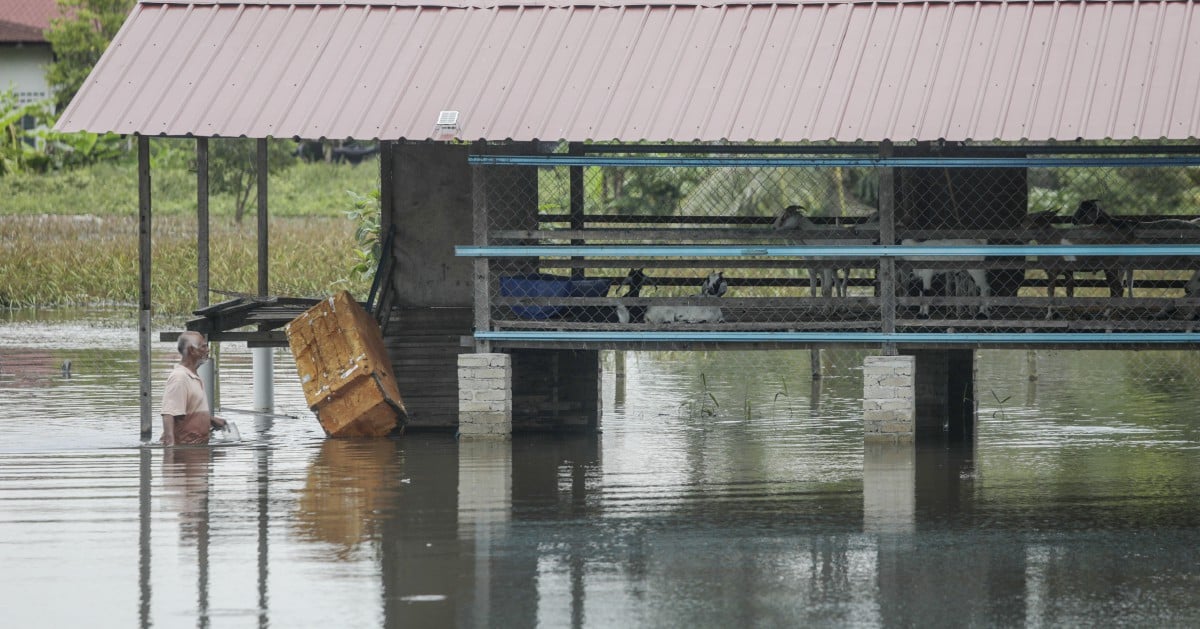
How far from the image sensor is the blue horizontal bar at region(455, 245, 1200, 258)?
52.2 feet

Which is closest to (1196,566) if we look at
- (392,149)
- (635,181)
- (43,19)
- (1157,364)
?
(392,149)

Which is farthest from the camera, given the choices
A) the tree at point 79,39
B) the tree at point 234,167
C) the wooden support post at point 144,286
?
the tree at point 79,39

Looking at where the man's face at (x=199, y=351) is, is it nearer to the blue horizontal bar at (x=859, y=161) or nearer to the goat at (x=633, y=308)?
the blue horizontal bar at (x=859, y=161)

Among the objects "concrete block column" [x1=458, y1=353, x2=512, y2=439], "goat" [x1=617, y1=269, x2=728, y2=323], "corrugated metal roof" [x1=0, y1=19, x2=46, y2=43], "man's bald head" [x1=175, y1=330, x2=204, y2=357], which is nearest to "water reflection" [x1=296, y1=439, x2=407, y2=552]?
"concrete block column" [x1=458, y1=353, x2=512, y2=439]

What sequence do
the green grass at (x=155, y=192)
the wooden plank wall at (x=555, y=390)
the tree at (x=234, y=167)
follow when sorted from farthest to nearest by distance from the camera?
the green grass at (x=155, y=192)
the tree at (x=234, y=167)
the wooden plank wall at (x=555, y=390)

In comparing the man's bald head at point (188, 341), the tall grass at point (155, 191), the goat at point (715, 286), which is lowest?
the man's bald head at point (188, 341)

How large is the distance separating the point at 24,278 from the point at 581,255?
18116 mm

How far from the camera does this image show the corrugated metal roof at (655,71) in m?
16.0

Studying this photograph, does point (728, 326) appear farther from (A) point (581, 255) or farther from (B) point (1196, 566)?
(B) point (1196, 566)

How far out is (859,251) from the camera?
16.3m

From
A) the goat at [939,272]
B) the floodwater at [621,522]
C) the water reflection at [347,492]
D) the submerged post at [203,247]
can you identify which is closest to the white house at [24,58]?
the floodwater at [621,522]

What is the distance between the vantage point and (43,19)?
2179 inches

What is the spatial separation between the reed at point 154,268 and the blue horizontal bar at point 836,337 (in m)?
14.0

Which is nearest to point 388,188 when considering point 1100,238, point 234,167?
point 1100,238
